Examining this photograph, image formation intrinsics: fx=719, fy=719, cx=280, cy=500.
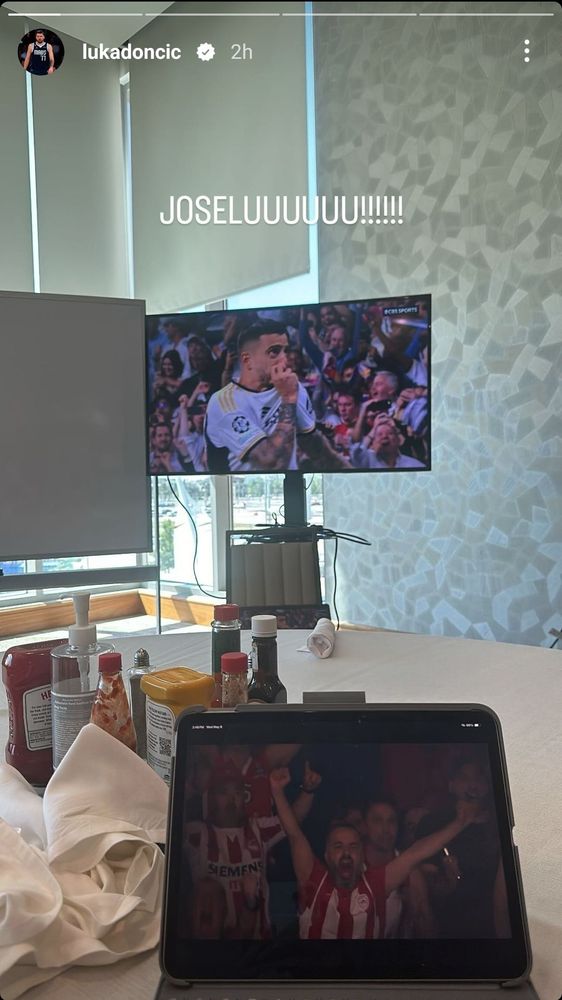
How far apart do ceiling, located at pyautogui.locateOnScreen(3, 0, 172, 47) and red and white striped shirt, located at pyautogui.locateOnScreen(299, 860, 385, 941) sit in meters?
4.90

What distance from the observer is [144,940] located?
0.65 m

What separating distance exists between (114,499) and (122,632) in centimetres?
201

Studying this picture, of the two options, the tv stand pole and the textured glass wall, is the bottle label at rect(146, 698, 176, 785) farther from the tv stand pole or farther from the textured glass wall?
the textured glass wall

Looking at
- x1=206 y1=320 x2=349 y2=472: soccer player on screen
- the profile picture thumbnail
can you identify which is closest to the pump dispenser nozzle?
x1=206 y1=320 x2=349 y2=472: soccer player on screen

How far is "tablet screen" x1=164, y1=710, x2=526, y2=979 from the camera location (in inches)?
22.4

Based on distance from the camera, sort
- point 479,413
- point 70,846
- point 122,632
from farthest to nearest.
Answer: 1. point 122,632
2. point 479,413
3. point 70,846

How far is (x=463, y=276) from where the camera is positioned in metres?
3.58

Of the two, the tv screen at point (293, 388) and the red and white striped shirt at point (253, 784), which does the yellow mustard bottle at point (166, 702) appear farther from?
the tv screen at point (293, 388)

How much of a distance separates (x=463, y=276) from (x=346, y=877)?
11.2 feet

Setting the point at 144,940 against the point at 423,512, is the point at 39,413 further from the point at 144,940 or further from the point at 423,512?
the point at 144,940

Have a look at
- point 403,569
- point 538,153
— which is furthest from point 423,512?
point 538,153

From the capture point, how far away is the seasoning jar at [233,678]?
2.74 feet

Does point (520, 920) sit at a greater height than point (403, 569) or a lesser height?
greater

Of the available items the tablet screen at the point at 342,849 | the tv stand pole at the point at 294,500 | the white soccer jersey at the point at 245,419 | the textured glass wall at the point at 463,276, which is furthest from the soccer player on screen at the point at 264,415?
the tablet screen at the point at 342,849
